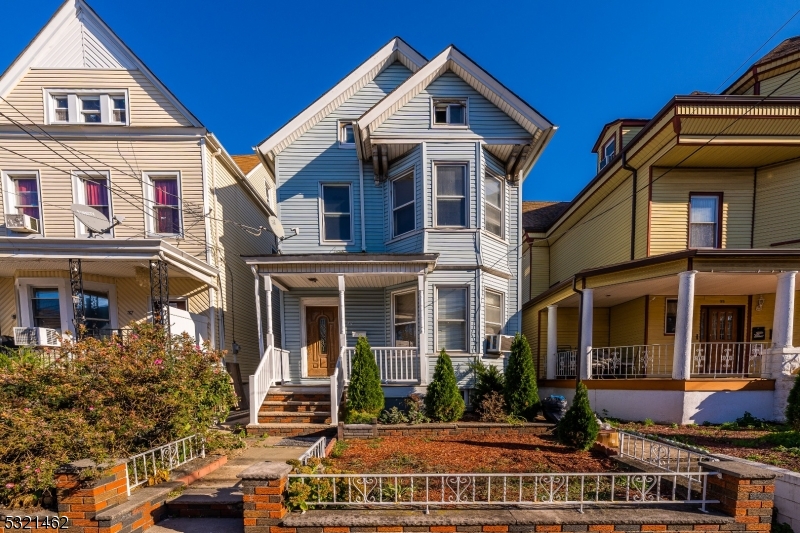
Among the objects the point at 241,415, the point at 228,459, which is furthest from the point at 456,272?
the point at 241,415

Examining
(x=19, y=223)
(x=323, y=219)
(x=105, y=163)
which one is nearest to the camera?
(x=19, y=223)

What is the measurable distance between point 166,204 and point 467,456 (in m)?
9.75

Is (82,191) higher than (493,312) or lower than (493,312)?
higher

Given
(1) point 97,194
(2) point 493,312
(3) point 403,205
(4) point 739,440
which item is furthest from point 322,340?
(4) point 739,440

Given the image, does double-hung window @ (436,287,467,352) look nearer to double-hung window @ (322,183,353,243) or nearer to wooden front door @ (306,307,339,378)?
wooden front door @ (306,307,339,378)

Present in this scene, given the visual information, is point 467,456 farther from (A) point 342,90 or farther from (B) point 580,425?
(A) point 342,90

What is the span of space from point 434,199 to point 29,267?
32.5ft

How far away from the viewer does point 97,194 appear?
933cm

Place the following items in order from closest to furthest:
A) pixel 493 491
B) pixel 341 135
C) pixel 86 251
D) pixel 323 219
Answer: pixel 493 491 → pixel 86 251 → pixel 323 219 → pixel 341 135

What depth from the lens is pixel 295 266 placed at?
805 centimetres

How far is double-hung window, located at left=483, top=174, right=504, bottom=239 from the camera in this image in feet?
29.9

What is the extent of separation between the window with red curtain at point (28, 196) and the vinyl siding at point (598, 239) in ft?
53.7

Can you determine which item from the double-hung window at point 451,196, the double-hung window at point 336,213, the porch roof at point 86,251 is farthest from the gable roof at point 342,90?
the porch roof at point 86,251

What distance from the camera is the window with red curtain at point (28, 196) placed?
359 inches
